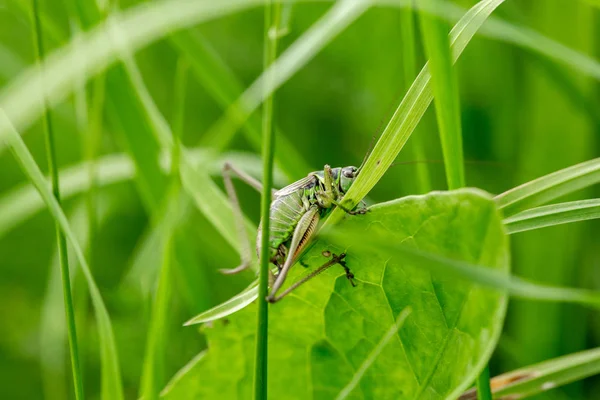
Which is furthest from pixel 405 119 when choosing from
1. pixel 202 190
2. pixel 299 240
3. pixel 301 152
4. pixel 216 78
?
pixel 301 152

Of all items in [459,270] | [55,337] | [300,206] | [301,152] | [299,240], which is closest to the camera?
[459,270]

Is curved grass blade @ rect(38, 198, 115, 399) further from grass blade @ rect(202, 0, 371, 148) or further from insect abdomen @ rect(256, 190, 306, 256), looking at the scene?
insect abdomen @ rect(256, 190, 306, 256)

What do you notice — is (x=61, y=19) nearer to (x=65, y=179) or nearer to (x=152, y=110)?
(x=65, y=179)

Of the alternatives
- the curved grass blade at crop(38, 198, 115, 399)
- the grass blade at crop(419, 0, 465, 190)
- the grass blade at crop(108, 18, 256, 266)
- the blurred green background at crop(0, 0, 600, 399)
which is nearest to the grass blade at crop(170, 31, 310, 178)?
the blurred green background at crop(0, 0, 600, 399)

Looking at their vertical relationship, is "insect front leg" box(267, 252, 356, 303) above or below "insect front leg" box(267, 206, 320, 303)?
below

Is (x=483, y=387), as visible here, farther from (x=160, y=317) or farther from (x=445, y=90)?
(x=160, y=317)

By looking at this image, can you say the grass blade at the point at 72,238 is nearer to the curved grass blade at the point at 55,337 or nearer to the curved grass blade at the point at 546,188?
the curved grass blade at the point at 546,188
